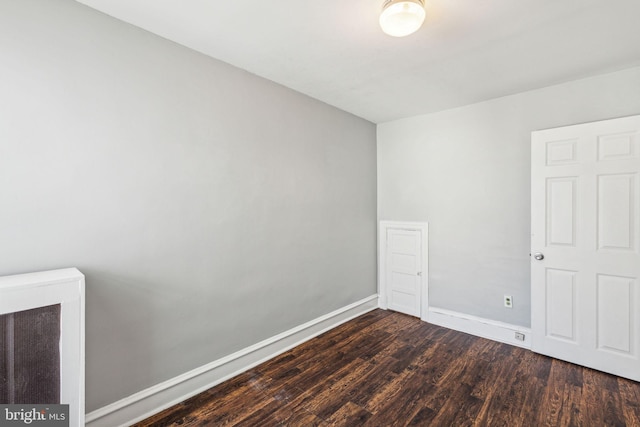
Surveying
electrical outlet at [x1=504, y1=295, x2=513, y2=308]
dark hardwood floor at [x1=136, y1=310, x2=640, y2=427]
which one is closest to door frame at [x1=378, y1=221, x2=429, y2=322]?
dark hardwood floor at [x1=136, y1=310, x2=640, y2=427]

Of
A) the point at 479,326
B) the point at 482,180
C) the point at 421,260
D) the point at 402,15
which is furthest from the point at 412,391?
the point at 402,15

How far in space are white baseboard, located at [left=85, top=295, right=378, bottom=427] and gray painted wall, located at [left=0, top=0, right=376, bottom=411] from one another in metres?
0.06

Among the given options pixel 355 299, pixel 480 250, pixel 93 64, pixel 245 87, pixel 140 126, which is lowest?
pixel 355 299

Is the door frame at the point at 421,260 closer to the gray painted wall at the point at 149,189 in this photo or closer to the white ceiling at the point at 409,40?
the gray painted wall at the point at 149,189

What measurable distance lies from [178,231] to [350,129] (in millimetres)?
2425

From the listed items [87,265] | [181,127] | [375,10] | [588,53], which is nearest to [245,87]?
[181,127]

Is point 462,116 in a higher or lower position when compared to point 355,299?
higher

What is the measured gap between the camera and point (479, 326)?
3240 mm

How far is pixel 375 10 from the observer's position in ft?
5.70

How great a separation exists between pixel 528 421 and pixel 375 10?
9.27ft

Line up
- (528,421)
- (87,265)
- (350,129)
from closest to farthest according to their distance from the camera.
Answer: (87,265)
(528,421)
(350,129)

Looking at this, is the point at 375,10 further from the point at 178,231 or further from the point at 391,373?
the point at 391,373

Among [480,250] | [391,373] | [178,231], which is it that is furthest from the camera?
[480,250]

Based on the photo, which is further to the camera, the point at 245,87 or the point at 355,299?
the point at 355,299
